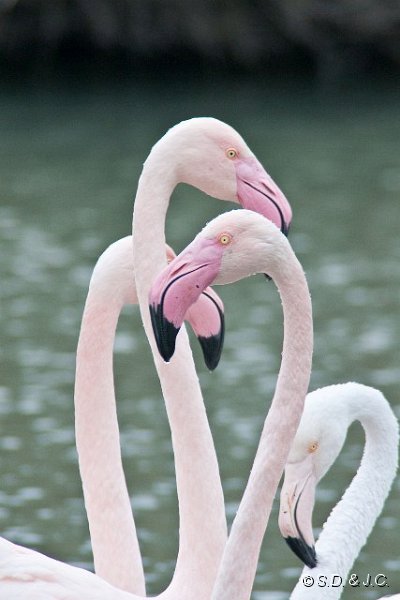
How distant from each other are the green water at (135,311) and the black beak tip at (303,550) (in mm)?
2466

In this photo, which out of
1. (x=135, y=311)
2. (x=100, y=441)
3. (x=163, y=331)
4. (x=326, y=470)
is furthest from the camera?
(x=135, y=311)

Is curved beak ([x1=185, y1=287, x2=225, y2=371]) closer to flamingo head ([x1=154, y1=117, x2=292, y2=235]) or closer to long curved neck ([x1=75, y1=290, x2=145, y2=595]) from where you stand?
flamingo head ([x1=154, y1=117, x2=292, y2=235])

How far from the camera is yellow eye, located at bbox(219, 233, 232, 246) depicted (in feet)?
11.7

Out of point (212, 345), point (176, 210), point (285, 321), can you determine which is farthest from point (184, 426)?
point (176, 210)

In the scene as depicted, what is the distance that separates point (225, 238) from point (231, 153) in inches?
37.9

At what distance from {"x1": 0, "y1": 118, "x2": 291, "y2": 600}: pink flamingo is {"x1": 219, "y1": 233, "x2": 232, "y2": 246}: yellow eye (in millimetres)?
810

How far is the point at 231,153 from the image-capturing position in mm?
4488

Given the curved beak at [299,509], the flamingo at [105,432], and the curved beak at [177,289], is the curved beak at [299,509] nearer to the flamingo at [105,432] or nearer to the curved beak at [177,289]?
the flamingo at [105,432]

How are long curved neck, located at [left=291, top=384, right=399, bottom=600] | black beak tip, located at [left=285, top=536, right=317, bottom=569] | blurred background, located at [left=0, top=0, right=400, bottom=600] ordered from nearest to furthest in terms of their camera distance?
black beak tip, located at [left=285, top=536, right=317, bottom=569] < long curved neck, located at [left=291, top=384, right=399, bottom=600] < blurred background, located at [left=0, top=0, right=400, bottom=600]

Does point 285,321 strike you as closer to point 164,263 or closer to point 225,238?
point 225,238

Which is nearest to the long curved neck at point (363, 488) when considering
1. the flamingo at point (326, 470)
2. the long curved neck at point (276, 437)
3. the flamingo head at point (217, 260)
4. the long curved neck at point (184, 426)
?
the flamingo at point (326, 470)

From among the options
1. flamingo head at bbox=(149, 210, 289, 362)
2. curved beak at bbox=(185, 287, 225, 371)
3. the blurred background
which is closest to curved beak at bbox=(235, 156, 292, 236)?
curved beak at bbox=(185, 287, 225, 371)

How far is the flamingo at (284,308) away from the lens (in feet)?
11.5

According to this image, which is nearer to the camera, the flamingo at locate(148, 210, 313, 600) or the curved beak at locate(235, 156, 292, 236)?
the flamingo at locate(148, 210, 313, 600)
